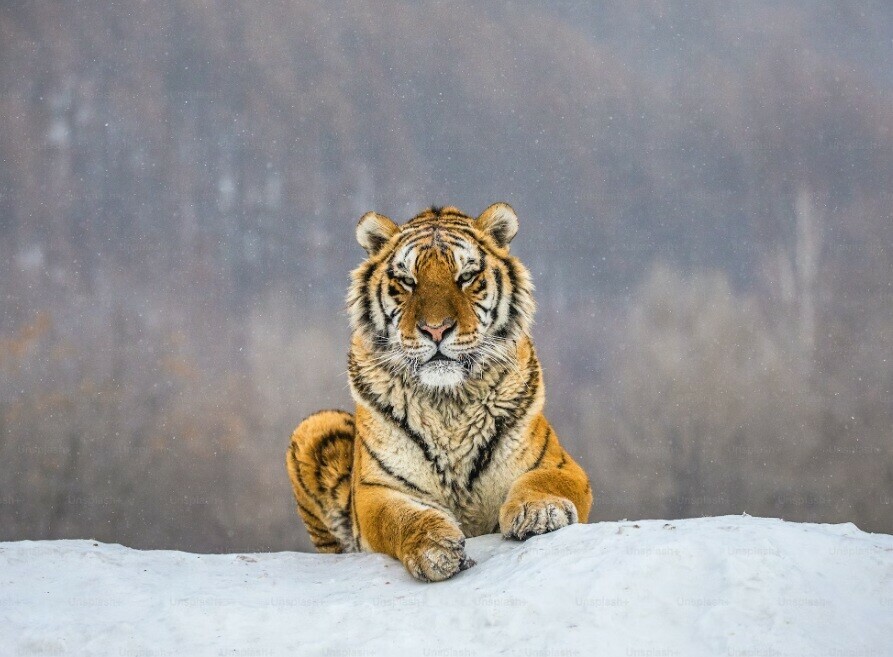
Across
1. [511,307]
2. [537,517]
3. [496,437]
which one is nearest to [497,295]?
[511,307]

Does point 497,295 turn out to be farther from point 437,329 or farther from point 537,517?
point 537,517

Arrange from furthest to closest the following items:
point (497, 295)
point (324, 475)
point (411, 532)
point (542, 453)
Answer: point (324, 475)
point (497, 295)
point (542, 453)
point (411, 532)

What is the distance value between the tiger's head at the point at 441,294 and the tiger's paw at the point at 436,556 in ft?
4.09

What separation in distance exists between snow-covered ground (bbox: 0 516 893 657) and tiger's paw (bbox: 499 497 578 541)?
13 centimetres

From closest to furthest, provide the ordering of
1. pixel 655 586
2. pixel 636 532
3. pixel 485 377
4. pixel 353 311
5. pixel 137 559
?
1. pixel 655 586
2. pixel 636 532
3. pixel 137 559
4. pixel 485 377
5. pixel 353 311

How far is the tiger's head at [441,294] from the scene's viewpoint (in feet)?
18.3

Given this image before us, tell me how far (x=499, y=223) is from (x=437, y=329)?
56.7 inches

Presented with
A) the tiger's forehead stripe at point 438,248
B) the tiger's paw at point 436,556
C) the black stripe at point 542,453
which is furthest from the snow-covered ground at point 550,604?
the tiger's forehead stripe at point 438,248

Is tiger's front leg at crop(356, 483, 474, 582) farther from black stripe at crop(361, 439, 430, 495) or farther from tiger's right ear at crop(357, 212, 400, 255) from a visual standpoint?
tiger's right ear at crop(357, 212, 400, 255)

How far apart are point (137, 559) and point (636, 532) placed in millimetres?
3270

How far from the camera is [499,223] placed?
21.5 ft

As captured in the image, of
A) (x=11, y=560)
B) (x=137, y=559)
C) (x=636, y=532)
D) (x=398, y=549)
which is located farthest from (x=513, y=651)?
(x=11, y=560)

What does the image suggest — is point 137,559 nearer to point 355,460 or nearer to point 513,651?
point 355,460

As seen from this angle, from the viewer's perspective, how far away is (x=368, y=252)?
6.60 meters
